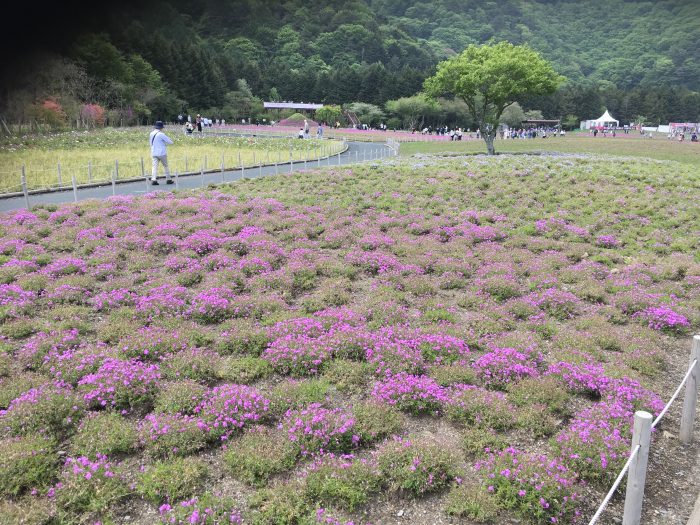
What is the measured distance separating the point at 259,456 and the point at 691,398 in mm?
5006

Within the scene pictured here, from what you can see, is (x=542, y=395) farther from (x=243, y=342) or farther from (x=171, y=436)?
(x=171, y=436)

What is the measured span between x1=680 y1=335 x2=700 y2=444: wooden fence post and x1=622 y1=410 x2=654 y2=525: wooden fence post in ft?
6.81

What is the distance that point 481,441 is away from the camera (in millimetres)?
5602

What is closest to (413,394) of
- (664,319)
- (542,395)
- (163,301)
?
(542,395)

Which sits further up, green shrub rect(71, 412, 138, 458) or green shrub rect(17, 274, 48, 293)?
green shrub rect(17, 274, 48, 293)

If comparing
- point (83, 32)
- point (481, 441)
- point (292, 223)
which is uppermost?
point (83, 32)

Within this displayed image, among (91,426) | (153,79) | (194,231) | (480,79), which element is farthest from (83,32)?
(153,79)

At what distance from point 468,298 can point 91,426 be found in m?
6.95

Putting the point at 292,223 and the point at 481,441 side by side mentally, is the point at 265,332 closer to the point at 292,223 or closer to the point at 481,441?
the point at 481,441

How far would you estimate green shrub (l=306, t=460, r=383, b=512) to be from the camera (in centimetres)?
472

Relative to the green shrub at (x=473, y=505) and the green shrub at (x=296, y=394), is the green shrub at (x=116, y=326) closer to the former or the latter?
the green shrub at (x=296, y=394)

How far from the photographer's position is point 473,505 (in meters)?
4.70

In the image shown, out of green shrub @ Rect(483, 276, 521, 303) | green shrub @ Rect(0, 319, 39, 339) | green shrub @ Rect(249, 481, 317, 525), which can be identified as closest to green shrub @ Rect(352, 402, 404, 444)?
green shrub @ Rect(249, 481, 317, 525)

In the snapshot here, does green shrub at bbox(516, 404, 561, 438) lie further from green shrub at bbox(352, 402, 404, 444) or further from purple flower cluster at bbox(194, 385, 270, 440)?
purple flower cluster at bbox(194, 385, 270, 440)
